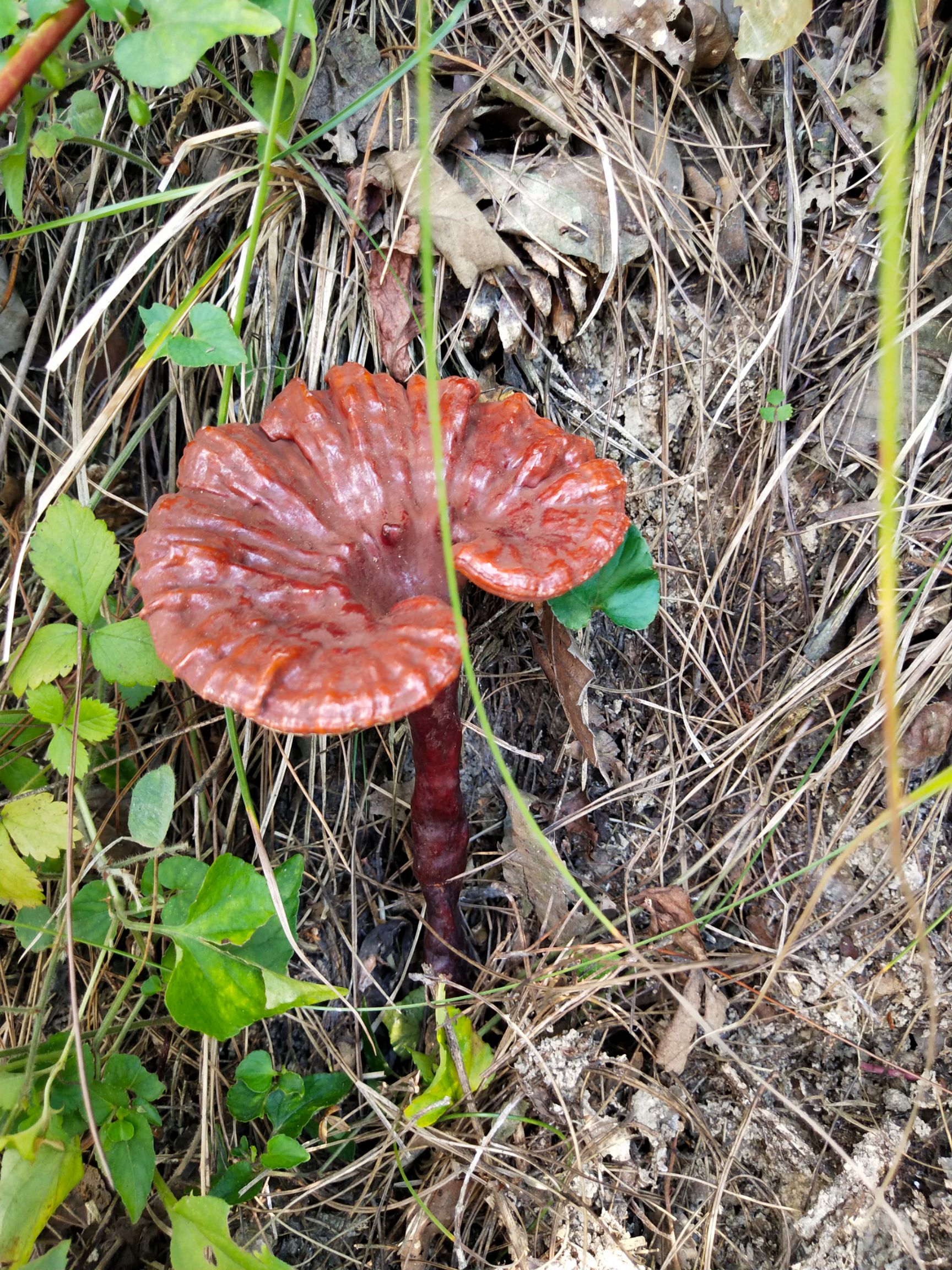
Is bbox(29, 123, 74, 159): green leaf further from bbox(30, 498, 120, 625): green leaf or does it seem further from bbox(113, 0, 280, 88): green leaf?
bbox(30, 498, 120, 625): green leaf

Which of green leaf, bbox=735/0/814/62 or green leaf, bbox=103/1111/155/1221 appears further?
green leaf, bbox=735/0/814/62

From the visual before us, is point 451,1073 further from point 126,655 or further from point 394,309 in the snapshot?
point 394,309

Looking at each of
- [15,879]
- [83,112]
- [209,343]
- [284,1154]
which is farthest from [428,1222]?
[83,112]

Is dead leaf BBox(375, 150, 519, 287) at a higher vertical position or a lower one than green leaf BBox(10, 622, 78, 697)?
higher

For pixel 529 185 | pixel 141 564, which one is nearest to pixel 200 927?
pixel 141 564

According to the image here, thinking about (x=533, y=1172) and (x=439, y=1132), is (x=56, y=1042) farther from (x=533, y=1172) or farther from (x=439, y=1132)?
(x=533, y=1172)

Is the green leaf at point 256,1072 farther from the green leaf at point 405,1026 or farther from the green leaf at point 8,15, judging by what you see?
the green leaf at point 8,15

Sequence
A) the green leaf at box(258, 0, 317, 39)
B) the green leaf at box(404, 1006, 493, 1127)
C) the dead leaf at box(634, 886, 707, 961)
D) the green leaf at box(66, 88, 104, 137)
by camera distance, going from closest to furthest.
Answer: the green leaf at box(258, 0, 317, 39) → the green leaf at box(404, 1006, 493, 1127) → the green leaf at box(66, 88, 104, 137) → the dead leaf at box(634, 886, 707, 961)

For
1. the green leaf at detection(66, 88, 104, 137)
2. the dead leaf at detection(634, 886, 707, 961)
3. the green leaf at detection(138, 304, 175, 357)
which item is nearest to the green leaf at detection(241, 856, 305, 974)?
the dead leaf at detection(634, 886, 707, 961)
